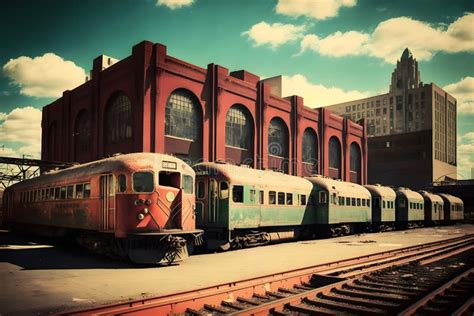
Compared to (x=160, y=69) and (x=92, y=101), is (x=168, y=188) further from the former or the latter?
(x=92, y=101)

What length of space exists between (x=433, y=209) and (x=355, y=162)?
1519cm

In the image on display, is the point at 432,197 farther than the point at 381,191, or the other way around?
the point at 432,197

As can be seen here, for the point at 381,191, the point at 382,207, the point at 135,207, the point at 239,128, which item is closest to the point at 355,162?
the point at 381,191

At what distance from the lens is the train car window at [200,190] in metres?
17.6

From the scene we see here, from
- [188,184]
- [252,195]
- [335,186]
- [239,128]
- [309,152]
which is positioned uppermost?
[239,128]

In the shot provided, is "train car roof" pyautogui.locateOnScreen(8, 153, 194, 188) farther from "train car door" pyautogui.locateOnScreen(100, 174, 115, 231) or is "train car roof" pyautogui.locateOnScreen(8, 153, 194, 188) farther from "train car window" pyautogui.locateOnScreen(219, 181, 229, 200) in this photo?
"train car window" pyautogui.locateOnScreen(219, 181, 229, 200)

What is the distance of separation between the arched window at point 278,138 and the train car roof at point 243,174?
18.6 m

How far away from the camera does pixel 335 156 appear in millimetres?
51938

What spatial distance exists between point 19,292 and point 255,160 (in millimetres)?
29433

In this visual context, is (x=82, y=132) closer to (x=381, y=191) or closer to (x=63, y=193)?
(x=63, y=193)

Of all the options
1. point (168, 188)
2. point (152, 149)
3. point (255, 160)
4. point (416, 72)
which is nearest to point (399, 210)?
point (255, 160)

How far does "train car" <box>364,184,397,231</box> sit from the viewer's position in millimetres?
32344

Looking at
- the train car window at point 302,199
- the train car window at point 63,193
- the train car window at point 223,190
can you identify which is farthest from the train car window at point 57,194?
the train car window at point 302,199

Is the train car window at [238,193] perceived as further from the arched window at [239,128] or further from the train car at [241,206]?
the arched window at [239,128]
